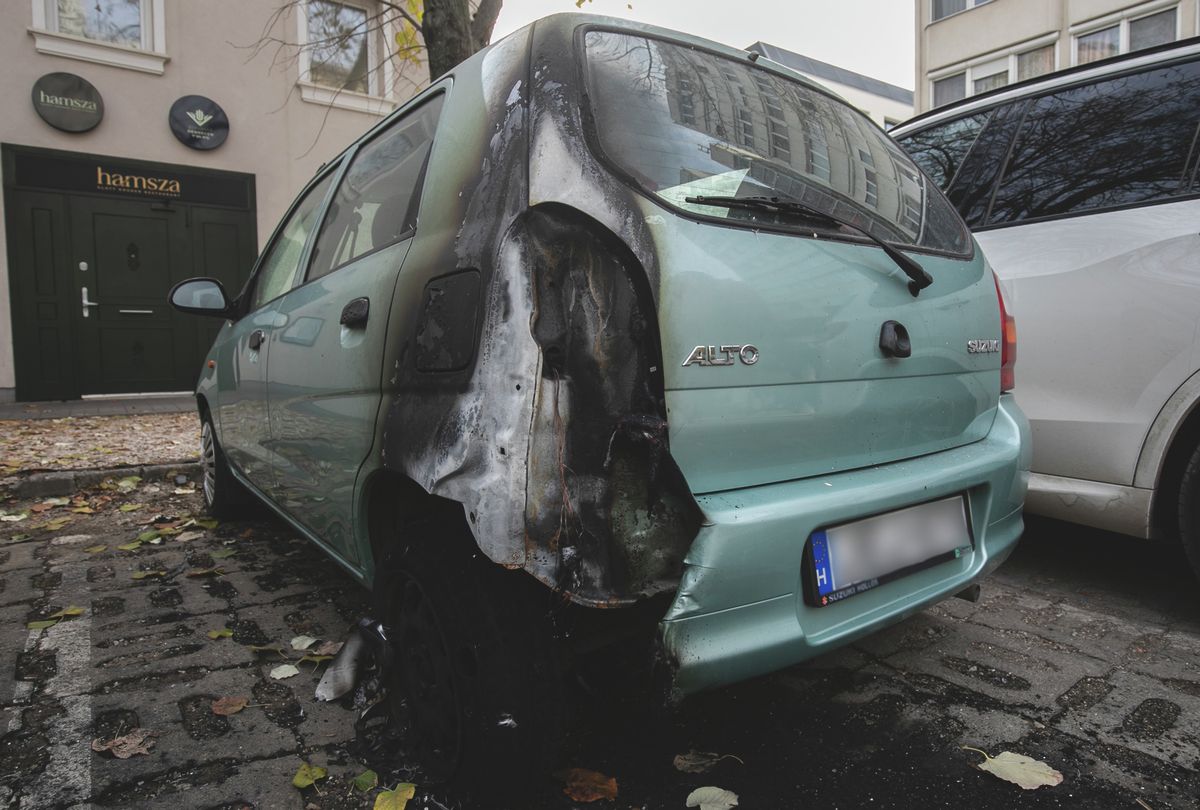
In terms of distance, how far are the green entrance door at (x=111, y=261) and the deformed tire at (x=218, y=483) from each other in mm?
6443

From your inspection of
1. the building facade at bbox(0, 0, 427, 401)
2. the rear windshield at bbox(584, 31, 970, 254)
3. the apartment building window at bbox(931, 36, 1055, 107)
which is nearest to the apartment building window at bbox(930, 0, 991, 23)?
the apartment building window at bbox(931, 36, 1055, 107)

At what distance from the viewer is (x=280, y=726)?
2.09 m

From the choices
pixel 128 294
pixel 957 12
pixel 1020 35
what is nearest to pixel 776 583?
pixel 128 294

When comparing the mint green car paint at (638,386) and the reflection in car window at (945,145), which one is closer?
the mint green car paint at (638,386)

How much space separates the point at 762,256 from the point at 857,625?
866 millimetres

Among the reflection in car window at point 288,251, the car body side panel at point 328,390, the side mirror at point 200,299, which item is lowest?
the car body side panel at point 328,390

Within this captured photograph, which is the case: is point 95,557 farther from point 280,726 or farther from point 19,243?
point 19,243

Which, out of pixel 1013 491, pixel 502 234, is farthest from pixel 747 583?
pixel 1013 491

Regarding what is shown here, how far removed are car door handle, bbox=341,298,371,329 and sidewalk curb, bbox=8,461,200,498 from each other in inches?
155

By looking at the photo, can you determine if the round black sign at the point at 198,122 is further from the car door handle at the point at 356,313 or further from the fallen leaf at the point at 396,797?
Answer: the fallen leaf at the point at 396,797

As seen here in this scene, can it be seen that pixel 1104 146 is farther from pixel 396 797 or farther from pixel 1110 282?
pixel 396 797

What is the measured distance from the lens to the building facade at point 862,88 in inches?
1006

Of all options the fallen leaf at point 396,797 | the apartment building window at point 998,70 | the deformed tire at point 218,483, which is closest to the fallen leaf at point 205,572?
the deformed tire at point 218,483

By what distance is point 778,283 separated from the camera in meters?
1.66
